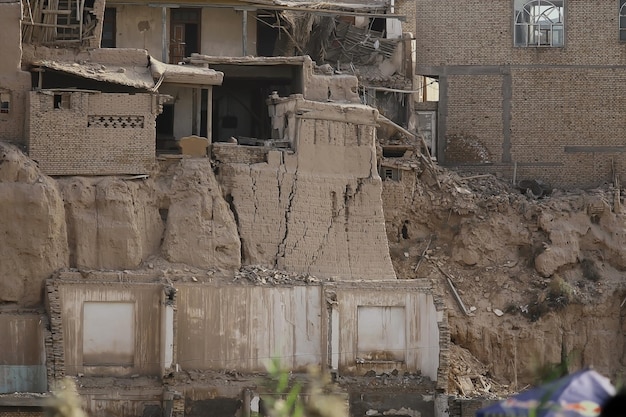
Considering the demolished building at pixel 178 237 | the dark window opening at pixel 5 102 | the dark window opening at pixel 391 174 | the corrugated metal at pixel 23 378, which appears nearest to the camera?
the corrugated metal at pixel 23 378

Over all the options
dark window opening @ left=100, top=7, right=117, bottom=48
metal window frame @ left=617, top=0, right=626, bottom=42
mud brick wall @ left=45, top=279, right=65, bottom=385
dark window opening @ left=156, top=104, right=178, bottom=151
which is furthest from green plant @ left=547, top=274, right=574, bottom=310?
mud brick wall @ left=45, top=279, right=65, bottom=385

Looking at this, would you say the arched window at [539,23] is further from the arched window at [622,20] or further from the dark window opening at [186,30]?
the dark window opening at [186,30]

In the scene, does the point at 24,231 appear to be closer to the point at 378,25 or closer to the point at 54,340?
the point at 54,340

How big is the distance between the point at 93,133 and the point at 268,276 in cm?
462

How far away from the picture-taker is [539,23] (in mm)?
44281

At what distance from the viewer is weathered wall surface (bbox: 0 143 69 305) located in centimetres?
3559

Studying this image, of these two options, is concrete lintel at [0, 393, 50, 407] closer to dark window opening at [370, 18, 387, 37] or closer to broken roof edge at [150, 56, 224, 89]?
broken roof edge at [150, 56, 224, 89]

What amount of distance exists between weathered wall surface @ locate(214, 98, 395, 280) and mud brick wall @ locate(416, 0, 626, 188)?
17.9 feet

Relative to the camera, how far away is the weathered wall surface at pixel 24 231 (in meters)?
35.6

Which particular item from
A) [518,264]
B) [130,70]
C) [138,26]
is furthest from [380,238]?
[138,26]

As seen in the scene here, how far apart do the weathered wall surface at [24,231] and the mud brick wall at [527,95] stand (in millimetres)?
11846

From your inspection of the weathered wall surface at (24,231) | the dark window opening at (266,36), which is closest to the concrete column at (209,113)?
the dark window opening at (266,36)

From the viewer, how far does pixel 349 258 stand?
3838 cm

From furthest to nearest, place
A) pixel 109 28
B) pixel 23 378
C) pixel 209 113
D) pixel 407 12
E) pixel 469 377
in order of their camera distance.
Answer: pixel 407 12 → pixel 109 28 → pixel 469 377 → pixel 209 113 → pixel 23 378
